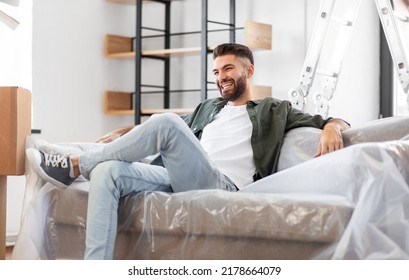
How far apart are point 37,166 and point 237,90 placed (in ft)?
2.67

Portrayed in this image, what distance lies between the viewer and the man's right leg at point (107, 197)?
211cm

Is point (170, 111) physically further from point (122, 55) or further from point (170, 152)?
point (170, 152)

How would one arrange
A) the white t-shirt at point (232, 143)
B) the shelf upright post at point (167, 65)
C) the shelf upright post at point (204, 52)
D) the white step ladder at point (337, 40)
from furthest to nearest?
the shelf upright post at point (167, 65) → the shelf upright post at point (204, 52) → the white step ladder at point (337, 40) → the white t-shirt at point (232, 143)

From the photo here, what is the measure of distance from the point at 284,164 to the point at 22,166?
0.91 metres

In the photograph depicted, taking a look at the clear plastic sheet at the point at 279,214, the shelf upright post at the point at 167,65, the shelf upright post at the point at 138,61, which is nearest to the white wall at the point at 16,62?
the shelf upright post at the point at 138,61

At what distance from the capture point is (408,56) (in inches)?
129

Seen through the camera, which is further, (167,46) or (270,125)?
(167,46)

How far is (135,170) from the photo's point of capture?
2258 mm

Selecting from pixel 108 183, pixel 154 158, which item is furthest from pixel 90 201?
pixel 154 158

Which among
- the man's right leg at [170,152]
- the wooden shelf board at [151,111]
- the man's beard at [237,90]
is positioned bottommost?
the man's right leg at [170,152]

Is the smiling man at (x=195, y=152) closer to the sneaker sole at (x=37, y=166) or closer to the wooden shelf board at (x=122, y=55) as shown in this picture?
the sneaker sole at (x=37, y=166)

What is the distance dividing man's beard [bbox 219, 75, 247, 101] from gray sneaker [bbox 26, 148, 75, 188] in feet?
2.28

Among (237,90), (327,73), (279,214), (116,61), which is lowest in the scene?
(279,214)

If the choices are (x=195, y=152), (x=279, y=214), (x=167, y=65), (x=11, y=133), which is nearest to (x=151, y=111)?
(x=167, y=65)
